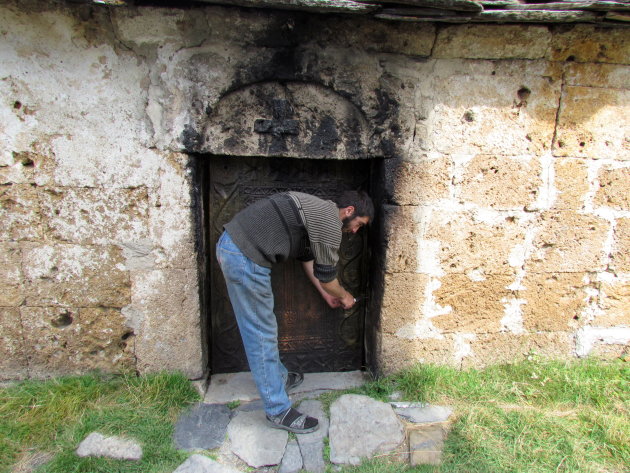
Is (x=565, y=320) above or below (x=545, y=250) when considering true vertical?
below

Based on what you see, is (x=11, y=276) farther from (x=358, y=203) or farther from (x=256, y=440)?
(x=358, y=203)

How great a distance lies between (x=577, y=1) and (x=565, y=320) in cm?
213

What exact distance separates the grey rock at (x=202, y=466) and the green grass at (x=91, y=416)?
65 millimetres

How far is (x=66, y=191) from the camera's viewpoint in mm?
2404

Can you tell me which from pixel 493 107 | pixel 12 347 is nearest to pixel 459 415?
pixel 493 107

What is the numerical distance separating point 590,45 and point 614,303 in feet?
6.08

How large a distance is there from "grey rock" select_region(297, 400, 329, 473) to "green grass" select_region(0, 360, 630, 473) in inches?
3.5

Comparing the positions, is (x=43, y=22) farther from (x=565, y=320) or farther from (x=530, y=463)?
(x=565, y=320)

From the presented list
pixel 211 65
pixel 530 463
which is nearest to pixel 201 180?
pixel 211 65

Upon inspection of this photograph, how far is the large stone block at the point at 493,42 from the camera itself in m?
2.40

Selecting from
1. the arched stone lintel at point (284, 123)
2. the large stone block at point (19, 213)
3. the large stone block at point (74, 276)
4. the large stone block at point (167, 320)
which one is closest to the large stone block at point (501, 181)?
the arched stone lintel at point (284, 123)

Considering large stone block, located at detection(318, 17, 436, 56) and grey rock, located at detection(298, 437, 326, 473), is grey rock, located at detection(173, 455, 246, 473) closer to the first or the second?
grey rock, located at detection(298, 437, 326, 473)

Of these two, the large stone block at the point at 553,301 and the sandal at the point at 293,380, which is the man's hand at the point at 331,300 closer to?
the sandal at the point at 293,380

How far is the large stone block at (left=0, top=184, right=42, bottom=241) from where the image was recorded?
238 centimetres
